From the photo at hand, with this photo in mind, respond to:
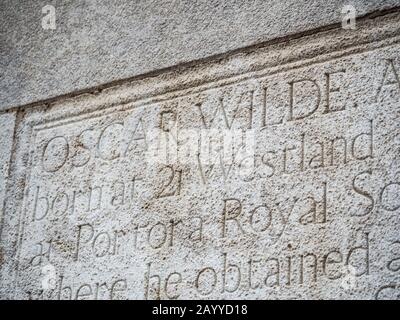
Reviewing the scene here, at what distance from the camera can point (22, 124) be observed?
4.27m

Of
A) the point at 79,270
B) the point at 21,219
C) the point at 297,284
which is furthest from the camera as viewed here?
the point at 21,219

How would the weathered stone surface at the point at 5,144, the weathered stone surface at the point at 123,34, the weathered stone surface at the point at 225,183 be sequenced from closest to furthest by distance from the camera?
the weathered stone surface at the point at 225,183
the weathered stone surface at the point at 123,34
the weathered stone surface at the point at 5,144

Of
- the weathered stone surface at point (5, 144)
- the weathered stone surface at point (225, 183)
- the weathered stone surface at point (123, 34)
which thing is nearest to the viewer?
the weathered stone surface at point (225, 183)

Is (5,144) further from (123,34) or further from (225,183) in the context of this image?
(225,183)

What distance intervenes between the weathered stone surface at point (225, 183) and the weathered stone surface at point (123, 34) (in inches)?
2.8

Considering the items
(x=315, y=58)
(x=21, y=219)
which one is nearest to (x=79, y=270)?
(x=21, y=219)

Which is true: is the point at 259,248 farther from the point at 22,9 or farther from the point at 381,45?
the point at 22,9

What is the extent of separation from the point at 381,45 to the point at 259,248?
0.80 meters

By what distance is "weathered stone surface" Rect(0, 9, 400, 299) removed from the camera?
3.30 m

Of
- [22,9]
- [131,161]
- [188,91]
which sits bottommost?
[131,161]

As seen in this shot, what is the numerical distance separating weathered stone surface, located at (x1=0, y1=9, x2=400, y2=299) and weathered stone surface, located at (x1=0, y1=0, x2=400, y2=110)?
71 millimetres

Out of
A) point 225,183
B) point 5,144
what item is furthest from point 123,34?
point 225,183

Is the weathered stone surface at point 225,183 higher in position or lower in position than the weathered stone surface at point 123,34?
lower

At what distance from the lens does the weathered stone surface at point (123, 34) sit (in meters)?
3.71
